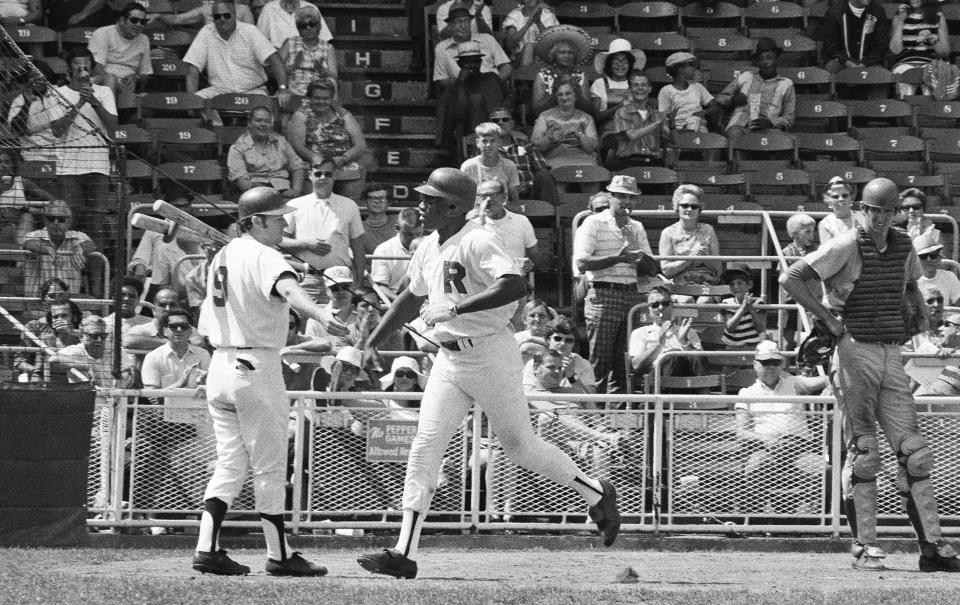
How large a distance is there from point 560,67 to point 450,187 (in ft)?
28.0

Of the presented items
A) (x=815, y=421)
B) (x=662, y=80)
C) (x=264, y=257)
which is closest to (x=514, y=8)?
(x=662, y=80)

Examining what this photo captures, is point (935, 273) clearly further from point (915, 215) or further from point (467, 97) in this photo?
point (467, 97)

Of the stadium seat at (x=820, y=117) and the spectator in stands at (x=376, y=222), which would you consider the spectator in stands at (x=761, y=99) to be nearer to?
the stadium seat at (x=820, y=117)

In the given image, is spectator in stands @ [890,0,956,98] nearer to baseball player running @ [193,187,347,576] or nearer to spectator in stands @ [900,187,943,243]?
spectator in stands @ [900,187,943,243]

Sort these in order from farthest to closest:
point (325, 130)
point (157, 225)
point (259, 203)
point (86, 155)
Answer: point (325, 130), point (86, 155), point (157, 225), point (259, 203)

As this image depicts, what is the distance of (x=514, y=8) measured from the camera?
58.1 feet

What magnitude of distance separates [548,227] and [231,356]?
292 inches

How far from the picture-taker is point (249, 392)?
7852 millimetres

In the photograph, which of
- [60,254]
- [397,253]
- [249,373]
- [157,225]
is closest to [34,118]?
[60,254]

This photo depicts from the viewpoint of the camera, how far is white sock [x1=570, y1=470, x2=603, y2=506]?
26.8 feet

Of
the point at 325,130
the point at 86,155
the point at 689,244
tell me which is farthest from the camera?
the point at 325,130

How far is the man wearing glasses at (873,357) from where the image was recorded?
8.66 metres

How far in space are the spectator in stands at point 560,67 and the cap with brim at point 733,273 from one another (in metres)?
2.85

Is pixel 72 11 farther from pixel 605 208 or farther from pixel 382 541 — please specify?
pixel 382 541
